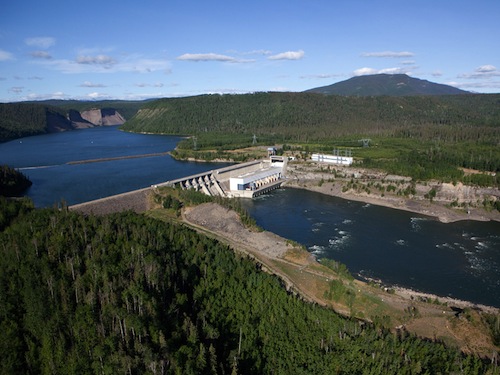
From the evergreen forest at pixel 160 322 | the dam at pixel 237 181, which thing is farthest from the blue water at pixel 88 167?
the evergreen forest at pixel 160 322

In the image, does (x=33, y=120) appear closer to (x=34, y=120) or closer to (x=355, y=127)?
(x=34, y=120)

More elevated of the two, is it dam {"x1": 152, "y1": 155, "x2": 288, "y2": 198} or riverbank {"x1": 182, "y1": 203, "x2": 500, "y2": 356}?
dam {"x1": 152, "y1": 155, "x2": 288, "y2": 198}

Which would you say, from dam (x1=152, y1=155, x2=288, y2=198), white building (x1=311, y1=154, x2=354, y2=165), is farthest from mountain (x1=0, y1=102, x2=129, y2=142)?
white building (x1=311, y1=154, x2=354, y2=165)

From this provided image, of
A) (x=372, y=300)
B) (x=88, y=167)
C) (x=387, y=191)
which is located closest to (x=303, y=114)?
(x=88, y=167)

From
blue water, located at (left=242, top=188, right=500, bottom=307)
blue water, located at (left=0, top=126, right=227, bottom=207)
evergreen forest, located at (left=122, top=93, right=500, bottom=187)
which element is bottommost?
blue water, located at (left=242, top=188, right=500, bottom=307)

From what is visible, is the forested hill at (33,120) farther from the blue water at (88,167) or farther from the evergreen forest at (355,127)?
the evergreen forest at (355,127)

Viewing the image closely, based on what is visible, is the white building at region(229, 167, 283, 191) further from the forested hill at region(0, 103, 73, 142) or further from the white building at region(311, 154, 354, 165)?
the forested hill at region(0, 103, 73, 142)
